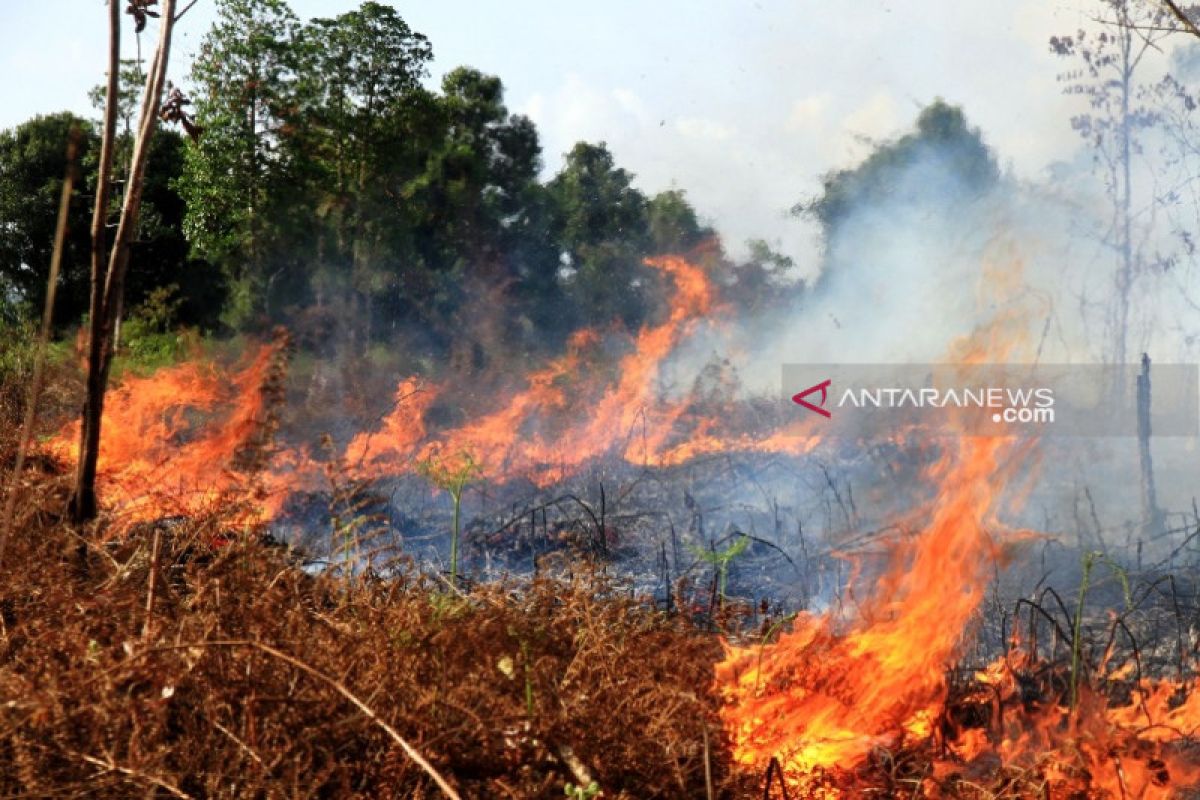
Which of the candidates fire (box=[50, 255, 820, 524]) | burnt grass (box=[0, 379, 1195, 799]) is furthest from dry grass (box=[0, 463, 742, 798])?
fire (box=[50, 255, 820, 524])

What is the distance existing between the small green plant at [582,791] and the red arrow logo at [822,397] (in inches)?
389

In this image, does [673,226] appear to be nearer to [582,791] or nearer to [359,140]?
[359,140]

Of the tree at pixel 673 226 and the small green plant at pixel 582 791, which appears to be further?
the tree at pixel 673 226

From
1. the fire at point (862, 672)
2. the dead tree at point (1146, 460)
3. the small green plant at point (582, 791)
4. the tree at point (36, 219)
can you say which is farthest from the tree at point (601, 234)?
the small green plant at point (582, 791)

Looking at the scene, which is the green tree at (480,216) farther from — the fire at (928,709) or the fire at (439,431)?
the fire at (928,709)

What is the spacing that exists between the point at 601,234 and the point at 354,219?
4.51 metres

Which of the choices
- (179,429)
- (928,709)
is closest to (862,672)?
(928,709)

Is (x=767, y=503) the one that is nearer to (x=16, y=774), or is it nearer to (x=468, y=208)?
(x=16, y=774)

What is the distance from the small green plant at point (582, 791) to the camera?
2.57 m

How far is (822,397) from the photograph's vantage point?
13242 mm

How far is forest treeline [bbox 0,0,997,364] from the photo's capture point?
16.2m

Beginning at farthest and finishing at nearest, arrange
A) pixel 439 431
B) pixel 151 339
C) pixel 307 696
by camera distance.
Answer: pixel 151 339
pixel 439 431
pixel 307 696

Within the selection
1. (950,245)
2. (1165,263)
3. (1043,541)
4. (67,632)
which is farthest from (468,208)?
(67,632)

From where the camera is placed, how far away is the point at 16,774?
2.47 m
